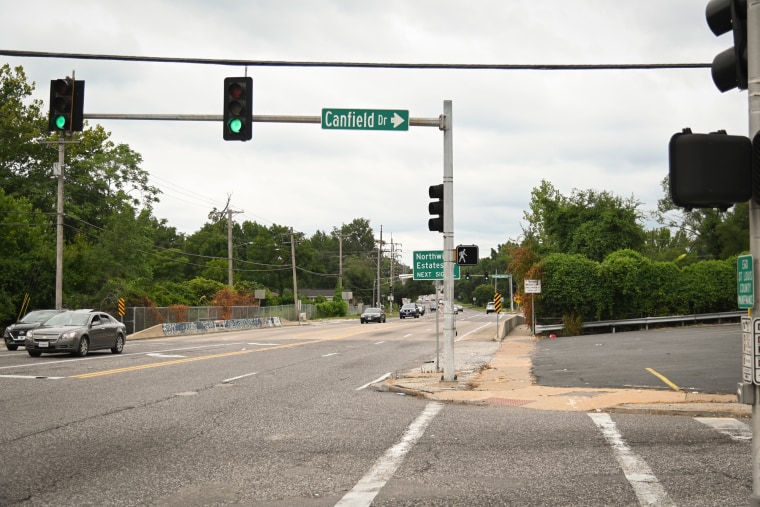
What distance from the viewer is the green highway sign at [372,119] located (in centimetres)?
1572

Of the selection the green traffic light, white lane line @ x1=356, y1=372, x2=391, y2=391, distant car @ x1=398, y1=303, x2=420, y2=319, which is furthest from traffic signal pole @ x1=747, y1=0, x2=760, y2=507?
distant car @ x1=398, y1=303, x2=420, y2=319

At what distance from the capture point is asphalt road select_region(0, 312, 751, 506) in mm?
6738

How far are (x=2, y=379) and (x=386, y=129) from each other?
10.3 m

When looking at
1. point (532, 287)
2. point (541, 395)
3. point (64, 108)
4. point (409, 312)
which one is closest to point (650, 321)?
point (532, 287)

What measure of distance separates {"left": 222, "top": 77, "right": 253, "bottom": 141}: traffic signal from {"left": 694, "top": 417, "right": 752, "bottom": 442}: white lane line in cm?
984

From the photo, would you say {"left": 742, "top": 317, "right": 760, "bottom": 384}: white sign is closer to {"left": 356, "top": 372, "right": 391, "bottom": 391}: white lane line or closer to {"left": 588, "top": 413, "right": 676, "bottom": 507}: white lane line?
{"left": 588, "top": 413, "right": 676, "bottom": 507}: white lane line

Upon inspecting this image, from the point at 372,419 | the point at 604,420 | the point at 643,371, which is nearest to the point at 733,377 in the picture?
the point at 643,371

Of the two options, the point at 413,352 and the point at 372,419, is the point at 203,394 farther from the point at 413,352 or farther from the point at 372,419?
the point at 413,352

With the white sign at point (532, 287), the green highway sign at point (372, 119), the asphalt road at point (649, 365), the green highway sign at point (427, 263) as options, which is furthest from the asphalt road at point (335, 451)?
the white sign at point (532, 287)

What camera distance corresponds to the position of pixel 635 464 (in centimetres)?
788

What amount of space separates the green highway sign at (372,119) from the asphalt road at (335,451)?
18.5ft

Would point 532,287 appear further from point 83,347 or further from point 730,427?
point 730,427

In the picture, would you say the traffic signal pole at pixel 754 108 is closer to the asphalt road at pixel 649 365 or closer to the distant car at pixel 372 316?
the asphalt road at pixel 649 365

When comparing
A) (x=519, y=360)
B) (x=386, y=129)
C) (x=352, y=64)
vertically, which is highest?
(x=352, y=64)
